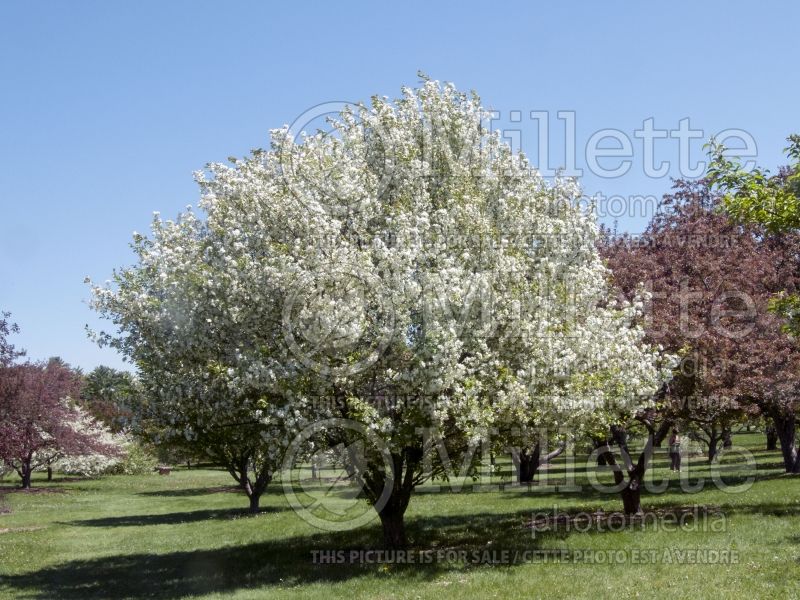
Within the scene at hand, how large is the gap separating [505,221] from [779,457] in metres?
47.3

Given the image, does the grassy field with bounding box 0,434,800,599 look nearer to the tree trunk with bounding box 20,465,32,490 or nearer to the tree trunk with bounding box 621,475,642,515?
the tree trunk with bounding box 621,475,642,515

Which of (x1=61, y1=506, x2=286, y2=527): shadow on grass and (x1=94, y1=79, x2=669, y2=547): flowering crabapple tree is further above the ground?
(x1=94, y1=79, x2=669, y2=547): flowering crabapple tree

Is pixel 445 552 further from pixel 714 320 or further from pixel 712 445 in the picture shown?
pixel 712 445

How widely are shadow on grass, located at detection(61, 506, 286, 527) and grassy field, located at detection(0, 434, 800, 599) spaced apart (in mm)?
136

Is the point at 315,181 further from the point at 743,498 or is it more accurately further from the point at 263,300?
the point at 743,498

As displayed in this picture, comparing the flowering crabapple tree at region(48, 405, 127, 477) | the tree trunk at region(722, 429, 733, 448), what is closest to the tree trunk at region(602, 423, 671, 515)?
the tree trunk at region(722, 429, 733, 448)

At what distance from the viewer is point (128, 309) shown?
20344 millimetres

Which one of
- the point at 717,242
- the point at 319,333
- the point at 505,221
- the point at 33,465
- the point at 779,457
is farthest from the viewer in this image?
the point at 33,465

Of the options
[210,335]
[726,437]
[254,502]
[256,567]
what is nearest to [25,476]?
[254,502]

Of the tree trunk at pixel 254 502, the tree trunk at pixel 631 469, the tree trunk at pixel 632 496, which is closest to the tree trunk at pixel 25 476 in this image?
the tree trunk at pixel 254 502

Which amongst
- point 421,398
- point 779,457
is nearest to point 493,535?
point 421,398

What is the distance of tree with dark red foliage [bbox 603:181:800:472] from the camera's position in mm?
25875

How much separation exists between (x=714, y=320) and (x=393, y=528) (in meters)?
13.6

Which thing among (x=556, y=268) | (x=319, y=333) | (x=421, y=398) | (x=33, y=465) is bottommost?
(x=33, y=465)
